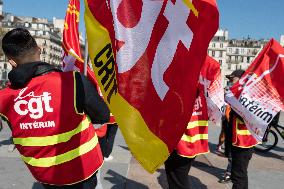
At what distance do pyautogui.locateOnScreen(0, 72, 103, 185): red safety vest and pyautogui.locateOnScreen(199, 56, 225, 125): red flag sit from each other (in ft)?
6.00

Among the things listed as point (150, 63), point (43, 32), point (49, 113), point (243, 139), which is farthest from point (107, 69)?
point (43, 32)

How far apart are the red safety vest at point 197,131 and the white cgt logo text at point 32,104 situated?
5.95 ft

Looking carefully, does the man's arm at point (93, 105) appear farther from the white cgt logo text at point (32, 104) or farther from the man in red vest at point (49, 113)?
the white cgt logo text at point (32, 104)

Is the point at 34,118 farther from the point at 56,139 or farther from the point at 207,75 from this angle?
the point at 207,75

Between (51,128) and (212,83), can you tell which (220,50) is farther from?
(51,128)

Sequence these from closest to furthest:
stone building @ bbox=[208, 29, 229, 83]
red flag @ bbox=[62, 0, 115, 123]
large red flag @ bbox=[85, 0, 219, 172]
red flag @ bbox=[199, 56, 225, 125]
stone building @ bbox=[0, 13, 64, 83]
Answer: large red flag @ bbox=[85, 0, 219, 172], red flag @ bbox=[199, 56, 225, 125], red flag @ bbox=[62, 0, 115, 123], stone building @ bbox=[0, 13, 64, 83], stone building @ bbox=[208, 29, 229, 83]

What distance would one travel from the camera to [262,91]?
4.45m

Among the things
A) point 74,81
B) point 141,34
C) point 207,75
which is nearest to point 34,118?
point 74,81

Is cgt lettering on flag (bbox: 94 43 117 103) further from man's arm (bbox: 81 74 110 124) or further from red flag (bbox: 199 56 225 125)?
red flag (bbox: 199 56 225 125)

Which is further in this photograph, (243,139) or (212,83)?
(243,139)

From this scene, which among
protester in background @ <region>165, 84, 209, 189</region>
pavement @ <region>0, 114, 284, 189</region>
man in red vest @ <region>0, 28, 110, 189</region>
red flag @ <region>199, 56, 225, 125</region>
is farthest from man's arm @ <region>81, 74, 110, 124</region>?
pavement @ <region>0, 114, 284, 189</region>

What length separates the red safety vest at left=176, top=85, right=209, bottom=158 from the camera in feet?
13.5

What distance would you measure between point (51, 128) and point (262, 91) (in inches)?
103

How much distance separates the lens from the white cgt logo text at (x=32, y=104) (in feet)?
8.43
